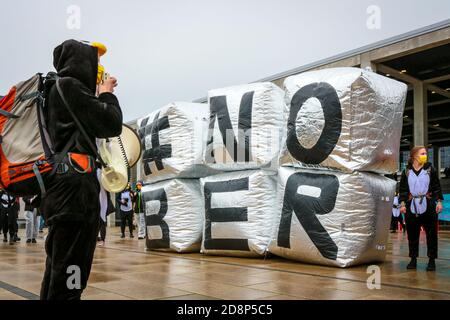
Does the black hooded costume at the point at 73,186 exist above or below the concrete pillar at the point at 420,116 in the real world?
below

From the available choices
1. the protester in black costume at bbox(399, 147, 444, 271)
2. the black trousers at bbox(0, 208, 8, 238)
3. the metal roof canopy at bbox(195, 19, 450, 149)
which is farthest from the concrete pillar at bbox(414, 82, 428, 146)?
the black trousers at bbox(0, 208, 8, 238)

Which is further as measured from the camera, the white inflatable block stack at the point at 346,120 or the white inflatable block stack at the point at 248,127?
the white inflatable block stack at the point at 248,127

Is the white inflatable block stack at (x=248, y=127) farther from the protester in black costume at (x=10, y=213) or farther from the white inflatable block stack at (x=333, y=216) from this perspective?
the protester in black costume at (x=10, y=213)

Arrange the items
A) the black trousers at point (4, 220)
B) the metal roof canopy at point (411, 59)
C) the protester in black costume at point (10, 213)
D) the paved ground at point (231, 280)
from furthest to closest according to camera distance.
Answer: the metal roof canopy at point (411, 59) → the black trousers at point (4, 220) → the protester in black costume at point (10, 213) → the paved ground at point (231, 280)

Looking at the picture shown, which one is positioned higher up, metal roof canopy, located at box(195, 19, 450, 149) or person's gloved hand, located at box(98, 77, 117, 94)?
metal roof canopy, located at box(195, 19, 450, 149)

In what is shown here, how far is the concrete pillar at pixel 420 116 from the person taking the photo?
19380 millimetres

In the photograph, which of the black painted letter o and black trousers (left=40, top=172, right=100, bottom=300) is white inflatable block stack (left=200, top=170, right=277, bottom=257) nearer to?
the black painted letter o

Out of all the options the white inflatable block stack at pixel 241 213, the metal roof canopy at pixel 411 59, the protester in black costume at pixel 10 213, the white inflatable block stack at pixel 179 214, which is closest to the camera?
the white inflatable block stack at pixel 241 213

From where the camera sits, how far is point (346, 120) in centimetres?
596

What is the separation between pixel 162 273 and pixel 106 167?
3.25m

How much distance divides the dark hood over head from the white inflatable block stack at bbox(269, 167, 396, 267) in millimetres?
4030

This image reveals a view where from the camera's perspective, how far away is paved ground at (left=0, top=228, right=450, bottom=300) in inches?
173

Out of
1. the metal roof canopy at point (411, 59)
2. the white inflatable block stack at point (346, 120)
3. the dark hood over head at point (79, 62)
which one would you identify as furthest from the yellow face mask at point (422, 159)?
the metal roof canopy at point (411, 59)

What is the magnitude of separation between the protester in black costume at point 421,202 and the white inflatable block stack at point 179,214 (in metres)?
3.26
